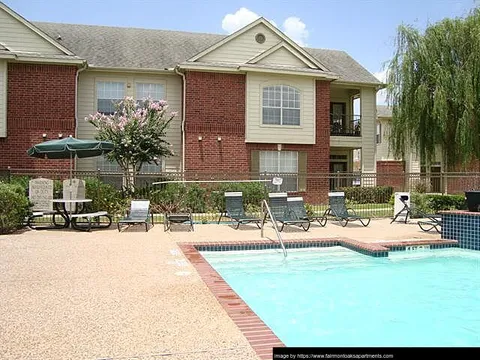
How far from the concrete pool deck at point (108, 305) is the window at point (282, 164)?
12.0 meters

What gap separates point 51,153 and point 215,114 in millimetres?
9176

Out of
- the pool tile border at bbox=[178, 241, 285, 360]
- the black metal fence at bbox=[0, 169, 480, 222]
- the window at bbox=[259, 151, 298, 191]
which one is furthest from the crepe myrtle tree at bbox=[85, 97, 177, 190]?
the pool tile border at bbox=[178, 241, 285, 360]

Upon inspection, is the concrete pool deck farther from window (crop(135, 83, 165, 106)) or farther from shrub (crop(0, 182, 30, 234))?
window (crop(135, 83, 165, 106))

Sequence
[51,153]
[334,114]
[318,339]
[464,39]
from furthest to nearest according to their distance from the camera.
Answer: [334,114] < [464,39] < [51,153] < [318,339]

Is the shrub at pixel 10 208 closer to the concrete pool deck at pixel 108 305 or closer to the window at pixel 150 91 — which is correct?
the concrete pool deck at pixel 108 305

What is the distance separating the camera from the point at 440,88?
2052cm

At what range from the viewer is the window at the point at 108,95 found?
21.6 meters

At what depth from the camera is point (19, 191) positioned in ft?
42.7

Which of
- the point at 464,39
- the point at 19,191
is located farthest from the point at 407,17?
the point at 19,191

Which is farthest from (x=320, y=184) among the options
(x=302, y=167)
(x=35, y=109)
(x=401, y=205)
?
(x=35, y=109)

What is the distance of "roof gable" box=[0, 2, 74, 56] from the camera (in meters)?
19.9

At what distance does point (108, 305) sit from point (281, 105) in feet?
59.4

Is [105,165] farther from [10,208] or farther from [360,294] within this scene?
[360,294]

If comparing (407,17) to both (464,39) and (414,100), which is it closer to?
(464,39)
